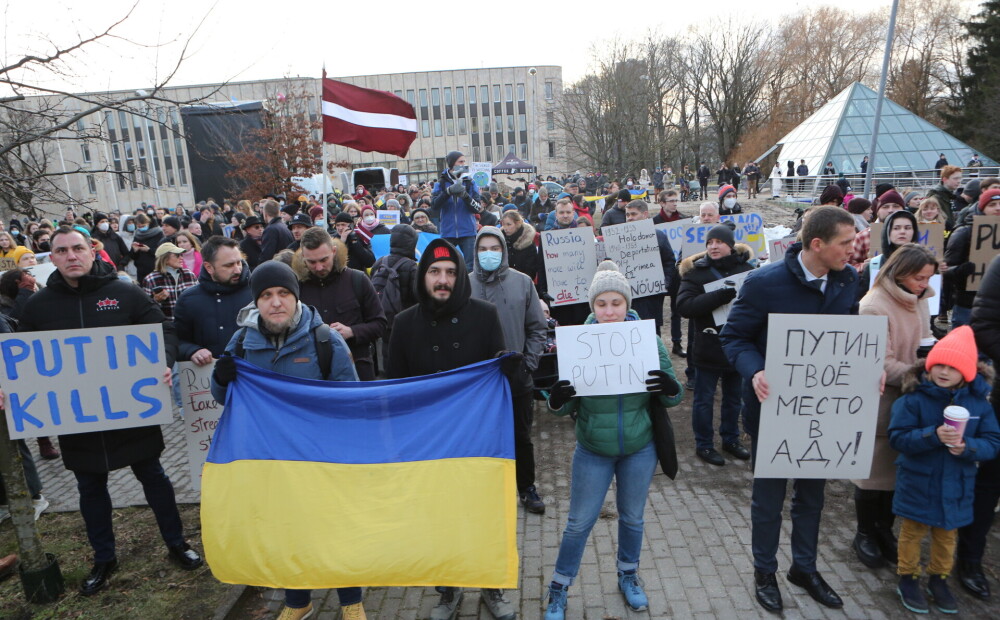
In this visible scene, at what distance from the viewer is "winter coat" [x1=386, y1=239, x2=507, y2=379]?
360cm

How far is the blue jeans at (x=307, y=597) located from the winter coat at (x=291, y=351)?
1.15 metres

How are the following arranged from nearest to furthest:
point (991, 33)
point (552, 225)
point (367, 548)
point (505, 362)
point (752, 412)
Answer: point (367, 548)
point (505, 362)
point (752, 412)
point (552, 225)
point (991, 33)

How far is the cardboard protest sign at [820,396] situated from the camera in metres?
3.22

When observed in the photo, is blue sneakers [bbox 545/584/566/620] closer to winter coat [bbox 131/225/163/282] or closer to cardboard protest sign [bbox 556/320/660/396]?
cardboard protest sign [bbox 556/320/660/396]

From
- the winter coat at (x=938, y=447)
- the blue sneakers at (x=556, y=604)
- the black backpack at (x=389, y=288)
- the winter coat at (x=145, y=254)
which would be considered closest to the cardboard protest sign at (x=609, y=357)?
the blue sneakers at (x=556, y=604)

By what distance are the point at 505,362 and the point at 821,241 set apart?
1.78 metres

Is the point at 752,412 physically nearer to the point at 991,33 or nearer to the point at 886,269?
the point at 886,269

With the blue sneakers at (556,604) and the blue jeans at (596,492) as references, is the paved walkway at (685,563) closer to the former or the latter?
the blue sneakers at (556,604)

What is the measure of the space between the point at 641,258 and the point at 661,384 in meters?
4.39

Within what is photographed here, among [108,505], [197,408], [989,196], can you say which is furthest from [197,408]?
[989,196]

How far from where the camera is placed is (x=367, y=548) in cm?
303

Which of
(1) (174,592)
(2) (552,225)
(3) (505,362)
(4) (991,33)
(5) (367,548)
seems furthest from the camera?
(4) (991,33)

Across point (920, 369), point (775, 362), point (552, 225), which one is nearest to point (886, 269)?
point (920, 369)

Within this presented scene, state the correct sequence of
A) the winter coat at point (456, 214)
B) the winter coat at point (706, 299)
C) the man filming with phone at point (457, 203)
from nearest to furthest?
the winter coat at point (706, 299)
the man filming with phone at point (457, 203)
the winter coat at point (456, 214)
